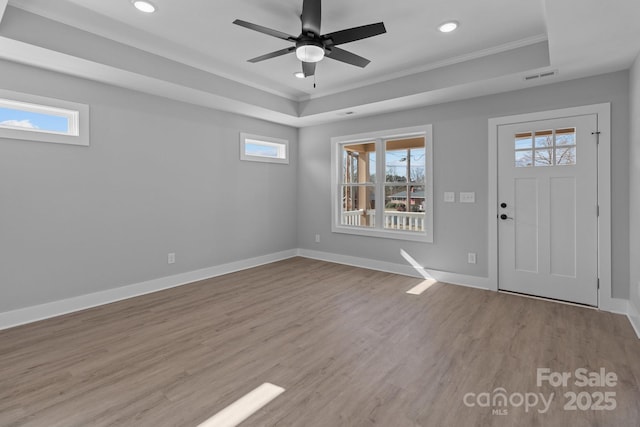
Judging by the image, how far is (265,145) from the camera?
5.71 metres

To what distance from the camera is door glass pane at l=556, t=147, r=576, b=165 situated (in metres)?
3.56

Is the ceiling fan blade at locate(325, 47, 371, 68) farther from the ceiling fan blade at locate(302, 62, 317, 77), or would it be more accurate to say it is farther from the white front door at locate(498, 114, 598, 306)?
the white front door at locate(498, 114, 598, 306)

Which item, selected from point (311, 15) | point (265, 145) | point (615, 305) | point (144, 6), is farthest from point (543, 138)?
point (144, 6)

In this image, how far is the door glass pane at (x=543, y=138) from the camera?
12.1 feet

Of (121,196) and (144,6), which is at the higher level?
(144,6)

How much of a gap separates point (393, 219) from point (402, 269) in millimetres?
838

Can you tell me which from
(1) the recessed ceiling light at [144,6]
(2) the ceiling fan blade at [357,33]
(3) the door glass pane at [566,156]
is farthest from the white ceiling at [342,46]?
(3) the door glass pane at [566,156]

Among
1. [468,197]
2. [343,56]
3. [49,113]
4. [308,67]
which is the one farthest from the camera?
[468,197]

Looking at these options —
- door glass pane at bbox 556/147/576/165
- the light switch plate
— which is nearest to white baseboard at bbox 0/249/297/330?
the light switch plate

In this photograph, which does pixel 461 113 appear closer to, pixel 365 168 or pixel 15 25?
pixel 365 168

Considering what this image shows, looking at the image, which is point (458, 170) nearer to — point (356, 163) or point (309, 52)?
point (356, 163)

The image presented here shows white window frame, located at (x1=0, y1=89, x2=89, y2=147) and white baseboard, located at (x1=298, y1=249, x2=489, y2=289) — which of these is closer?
white window frame, located at (x1=0, y1=89, x2=89, y2=147)

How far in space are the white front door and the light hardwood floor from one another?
303 millimetres

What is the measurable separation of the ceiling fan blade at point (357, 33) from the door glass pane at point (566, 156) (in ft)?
8.59
